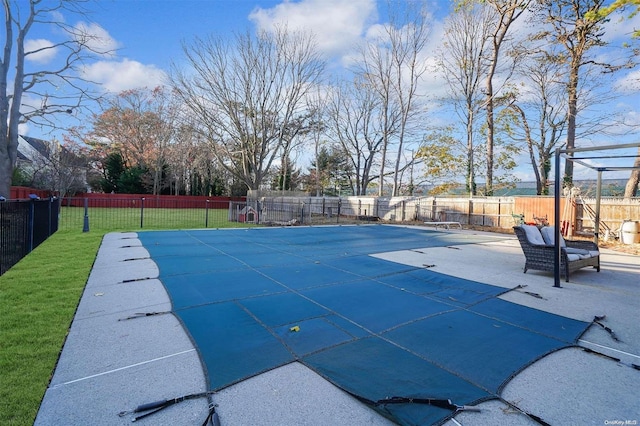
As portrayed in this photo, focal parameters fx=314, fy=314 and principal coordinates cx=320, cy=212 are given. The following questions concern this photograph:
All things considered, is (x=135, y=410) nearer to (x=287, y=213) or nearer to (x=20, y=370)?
(x=20, y=370)

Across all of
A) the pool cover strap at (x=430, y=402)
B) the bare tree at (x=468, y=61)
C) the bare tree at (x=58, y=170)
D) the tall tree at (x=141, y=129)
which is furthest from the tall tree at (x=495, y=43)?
the bare tree at (x=58, y=170)

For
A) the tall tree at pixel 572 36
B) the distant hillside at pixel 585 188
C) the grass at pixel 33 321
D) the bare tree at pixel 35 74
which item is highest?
the tall tree at pixel 572 36

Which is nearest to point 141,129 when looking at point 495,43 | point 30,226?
point 30,226

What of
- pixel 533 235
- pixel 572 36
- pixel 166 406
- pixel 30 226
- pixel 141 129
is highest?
pixel 572 36

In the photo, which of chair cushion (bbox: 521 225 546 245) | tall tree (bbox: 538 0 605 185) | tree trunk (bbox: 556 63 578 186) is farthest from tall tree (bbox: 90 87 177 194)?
chair cushion (bbox: 521 225 546 245)

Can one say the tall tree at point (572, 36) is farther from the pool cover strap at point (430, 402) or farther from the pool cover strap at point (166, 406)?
the pool cover strap at point (166, 406)

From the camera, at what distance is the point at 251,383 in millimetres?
2139

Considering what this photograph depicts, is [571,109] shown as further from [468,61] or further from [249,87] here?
[249,87]

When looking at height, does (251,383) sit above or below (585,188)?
below

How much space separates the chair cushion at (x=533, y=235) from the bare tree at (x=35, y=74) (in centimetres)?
1487

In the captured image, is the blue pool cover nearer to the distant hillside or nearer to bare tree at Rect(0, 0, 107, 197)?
bare tree at Rect(0, 0, 107, 197)

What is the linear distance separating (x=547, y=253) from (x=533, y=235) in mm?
635

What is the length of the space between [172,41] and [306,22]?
319 inches

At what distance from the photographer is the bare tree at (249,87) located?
19891 millimetres
